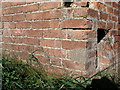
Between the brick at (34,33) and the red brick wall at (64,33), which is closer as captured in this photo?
the red brick wall at (64,33)

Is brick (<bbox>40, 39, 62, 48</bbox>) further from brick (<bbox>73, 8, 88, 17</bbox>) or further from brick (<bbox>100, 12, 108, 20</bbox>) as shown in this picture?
brick (<bbox>100, 12, 108, 20</bbox>)

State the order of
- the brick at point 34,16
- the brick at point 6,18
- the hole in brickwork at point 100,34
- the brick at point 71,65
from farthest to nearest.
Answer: the brick at point 6,18
the hole in brickwork at point 100,34
the brick at point 34,16
the brick at point 71,65

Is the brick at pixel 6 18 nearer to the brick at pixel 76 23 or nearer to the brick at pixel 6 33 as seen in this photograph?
the brick at pixel 6 33

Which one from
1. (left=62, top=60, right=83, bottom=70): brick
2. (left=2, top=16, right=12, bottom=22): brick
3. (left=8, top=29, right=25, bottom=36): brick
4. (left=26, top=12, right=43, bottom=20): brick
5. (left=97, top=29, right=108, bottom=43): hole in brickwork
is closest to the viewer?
(left=62, top=60, right=83, bottom=70): brick

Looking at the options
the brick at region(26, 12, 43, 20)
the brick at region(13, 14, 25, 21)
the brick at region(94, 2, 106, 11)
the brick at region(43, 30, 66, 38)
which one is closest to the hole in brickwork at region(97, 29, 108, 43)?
the brick at region(94, 2, 106, 11)

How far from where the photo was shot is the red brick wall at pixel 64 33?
1449mm

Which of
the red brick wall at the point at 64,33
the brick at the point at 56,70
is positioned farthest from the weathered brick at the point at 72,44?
the brick at the point at 56,70

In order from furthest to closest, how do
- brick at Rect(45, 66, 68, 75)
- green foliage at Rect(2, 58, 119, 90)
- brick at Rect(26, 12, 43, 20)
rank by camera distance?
brick at Rect(26, 12, 43, 20), brick at Rect(45, 66, 68, 75), green foliage at Rect(2, 58, 119, 90)

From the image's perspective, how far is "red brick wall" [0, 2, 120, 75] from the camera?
4.75ft

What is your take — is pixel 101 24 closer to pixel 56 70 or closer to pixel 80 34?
pixel 80 34

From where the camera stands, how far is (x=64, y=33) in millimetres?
1529

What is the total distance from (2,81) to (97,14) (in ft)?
4.15

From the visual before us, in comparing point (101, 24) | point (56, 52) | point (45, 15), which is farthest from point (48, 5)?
point (101, 24)

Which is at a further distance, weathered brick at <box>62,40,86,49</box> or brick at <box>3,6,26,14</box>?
brick at <box>3,6,26,14</box>
